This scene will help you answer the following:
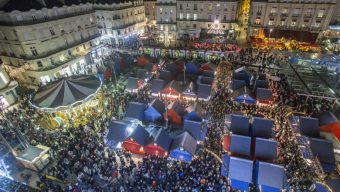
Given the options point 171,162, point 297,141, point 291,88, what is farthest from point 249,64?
point 171,162

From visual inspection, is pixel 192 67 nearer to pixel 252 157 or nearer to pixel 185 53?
pixel 185 53

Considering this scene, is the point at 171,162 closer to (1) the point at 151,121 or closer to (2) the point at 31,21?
(1) the point at 151,121

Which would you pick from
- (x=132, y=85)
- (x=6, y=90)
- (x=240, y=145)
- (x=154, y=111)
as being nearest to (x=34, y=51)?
(x=6, y=90)

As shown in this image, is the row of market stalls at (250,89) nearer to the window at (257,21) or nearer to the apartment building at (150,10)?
the window at (257,21)

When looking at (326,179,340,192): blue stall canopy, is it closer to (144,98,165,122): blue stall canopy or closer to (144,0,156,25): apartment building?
(144,98,165,122): blue stall canopy

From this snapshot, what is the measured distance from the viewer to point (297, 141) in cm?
1827

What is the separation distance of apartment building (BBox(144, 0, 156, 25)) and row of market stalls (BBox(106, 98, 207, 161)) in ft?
135

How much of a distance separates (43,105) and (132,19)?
34.4 m

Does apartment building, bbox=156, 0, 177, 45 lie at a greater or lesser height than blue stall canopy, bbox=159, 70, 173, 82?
greater

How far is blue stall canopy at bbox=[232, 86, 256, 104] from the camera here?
78.3ft

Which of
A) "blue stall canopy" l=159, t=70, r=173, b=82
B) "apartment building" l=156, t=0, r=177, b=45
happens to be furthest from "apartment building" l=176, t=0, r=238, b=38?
"blue stall canopy" l=159, t=70, r=173, b=82

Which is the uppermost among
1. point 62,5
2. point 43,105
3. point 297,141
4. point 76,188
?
point 62,5

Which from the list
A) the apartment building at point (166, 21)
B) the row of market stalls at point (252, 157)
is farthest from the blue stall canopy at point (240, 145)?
the apartment building at point (166, 21)

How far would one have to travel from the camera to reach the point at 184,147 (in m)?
17.3
